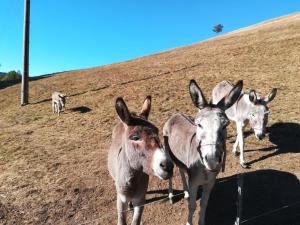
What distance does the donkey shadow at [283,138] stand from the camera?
11.4m

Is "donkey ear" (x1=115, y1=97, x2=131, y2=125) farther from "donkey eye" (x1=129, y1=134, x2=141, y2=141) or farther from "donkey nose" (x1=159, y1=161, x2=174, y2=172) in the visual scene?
"donkey nose" (x1=159, y1=161, x2=174, y2=172)

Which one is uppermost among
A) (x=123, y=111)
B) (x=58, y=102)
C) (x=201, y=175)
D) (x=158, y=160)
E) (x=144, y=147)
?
(x=58, y=102)

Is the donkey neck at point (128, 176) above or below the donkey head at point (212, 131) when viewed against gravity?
below

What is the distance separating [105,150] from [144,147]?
8.72m

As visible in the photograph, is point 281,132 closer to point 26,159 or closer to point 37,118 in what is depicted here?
point 26,159

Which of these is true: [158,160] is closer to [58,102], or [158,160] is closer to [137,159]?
[137,159]

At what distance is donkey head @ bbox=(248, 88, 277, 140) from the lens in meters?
9.89

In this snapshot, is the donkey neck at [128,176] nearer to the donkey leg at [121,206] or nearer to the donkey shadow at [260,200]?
the donkey leg at [121,206]

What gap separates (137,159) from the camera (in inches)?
198

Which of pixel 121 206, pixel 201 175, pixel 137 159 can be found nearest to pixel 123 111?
pixel 137 159

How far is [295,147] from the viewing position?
11648 mm

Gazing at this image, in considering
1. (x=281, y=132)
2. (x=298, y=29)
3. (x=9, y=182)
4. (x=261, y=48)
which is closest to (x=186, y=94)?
(x=281, y=132)

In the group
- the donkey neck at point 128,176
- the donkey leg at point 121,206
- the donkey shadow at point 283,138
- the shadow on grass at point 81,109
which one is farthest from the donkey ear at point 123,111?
the shadow on grass at point 81,109

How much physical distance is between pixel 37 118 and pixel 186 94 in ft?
28.9
